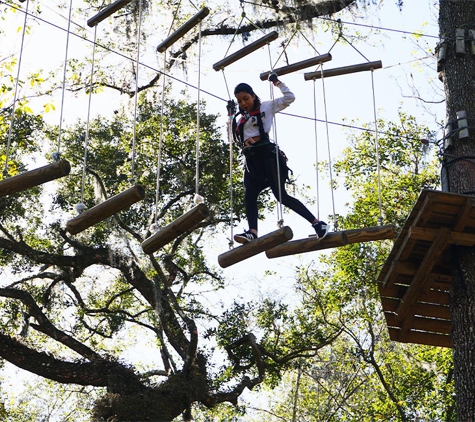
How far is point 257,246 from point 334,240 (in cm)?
50

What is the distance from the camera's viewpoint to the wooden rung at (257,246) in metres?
4.37

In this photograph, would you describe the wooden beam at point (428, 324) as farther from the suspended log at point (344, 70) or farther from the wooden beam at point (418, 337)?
the suspended log at point (344, 70)

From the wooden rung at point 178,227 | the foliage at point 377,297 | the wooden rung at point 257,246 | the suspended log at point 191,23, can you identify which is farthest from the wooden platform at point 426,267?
the foliage at point 377,297

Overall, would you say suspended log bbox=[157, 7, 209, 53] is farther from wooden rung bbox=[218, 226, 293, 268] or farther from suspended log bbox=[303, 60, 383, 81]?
wooden rung bbox=[218, 226, 293, 268]

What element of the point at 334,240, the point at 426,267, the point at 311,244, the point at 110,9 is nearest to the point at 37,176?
the point at 110,9

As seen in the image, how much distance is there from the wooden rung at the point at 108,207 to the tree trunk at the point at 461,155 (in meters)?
2.15

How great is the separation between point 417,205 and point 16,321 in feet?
23.8

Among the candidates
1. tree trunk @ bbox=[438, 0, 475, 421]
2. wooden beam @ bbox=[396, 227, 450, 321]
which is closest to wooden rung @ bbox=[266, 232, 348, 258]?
wooden beam @ bbox=[396, 227, 450, 321]

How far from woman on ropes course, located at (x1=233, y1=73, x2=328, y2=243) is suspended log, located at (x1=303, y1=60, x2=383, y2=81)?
669 mm

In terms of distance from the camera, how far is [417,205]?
15.4 feet

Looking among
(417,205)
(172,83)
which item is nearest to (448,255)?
(417,205)

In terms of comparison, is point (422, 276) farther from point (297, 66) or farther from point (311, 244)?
point (297, 66)

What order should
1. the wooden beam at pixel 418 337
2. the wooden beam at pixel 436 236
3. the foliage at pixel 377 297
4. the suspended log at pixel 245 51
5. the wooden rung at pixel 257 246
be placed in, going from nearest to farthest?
1. the wooden rung at pixel 257 246
2. the wooden beam at pixel 436 236
3. the suspended log at pixel 245 51
4. the wooden beam at pixel 418 337
5. the foliage at pixel 377 297

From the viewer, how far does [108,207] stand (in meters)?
4.35
